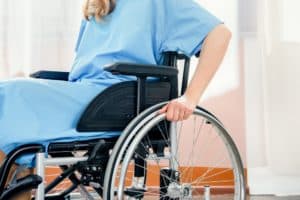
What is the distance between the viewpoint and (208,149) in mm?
1951

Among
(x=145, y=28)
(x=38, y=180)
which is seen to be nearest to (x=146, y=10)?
(x=145, y=28)

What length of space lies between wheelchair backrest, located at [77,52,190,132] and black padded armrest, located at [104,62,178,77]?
45 millimetres

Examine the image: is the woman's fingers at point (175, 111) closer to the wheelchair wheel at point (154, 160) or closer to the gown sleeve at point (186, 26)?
the wheelchair wheel at point (154, 160)

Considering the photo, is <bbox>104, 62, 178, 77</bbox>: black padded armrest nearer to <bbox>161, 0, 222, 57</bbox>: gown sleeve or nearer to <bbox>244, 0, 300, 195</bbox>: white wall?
<bbox>161, 0, 222, 57</bbox>: gown sleeve

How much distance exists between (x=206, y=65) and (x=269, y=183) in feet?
3.66

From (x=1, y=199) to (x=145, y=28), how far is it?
21.8 inches

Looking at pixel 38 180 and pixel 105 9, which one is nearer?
pixel 38 180

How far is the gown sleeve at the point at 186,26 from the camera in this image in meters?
1.13

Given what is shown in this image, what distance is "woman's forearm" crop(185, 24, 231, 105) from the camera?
3.56ft

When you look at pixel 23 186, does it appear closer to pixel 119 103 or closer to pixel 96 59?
pixel 119 103

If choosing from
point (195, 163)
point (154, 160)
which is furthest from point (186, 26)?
point (195, 163)

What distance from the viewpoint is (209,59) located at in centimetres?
111

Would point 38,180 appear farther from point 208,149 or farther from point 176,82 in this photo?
point 208,149

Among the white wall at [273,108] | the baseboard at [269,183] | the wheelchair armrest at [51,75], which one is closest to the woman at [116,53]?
the wheelchair armrest at [51,75]
